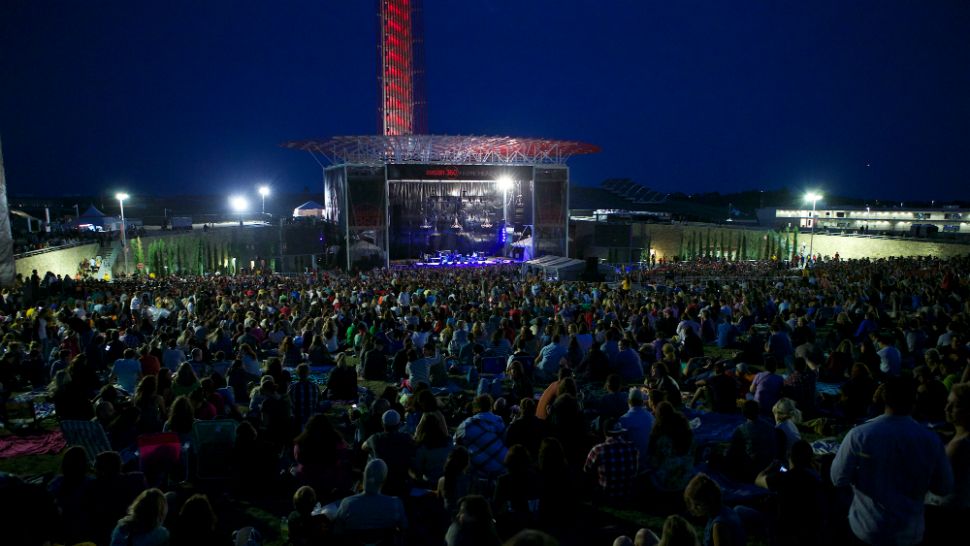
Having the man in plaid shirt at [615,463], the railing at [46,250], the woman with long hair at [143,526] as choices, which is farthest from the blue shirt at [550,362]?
→ the railing at [46,250]

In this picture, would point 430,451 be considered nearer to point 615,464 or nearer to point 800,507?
point 615,464

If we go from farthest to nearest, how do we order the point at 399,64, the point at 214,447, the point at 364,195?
the point at 399,64
the point at 364,195
the point at 214,447

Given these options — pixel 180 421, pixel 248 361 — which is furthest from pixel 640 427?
pixel 248 361

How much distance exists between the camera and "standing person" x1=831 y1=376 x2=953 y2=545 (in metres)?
3.19

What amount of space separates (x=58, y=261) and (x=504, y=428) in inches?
1061

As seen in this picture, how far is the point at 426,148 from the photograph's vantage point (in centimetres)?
3981

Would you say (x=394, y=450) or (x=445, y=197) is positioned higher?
(x=445, y=197)

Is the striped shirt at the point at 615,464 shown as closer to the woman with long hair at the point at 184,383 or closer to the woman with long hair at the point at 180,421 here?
the woman with long hair at the point at 180,421

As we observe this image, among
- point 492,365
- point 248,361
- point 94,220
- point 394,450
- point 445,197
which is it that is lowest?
point 492,365

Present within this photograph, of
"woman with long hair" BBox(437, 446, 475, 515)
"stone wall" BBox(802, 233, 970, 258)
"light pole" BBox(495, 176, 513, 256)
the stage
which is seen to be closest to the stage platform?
the stage

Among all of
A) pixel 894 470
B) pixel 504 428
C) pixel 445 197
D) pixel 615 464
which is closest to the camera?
pixel 894 470

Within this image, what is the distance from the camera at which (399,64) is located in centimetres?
5741

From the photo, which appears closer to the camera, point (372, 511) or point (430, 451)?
point (372, 511)

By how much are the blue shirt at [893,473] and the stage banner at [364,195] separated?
35.1 metres
